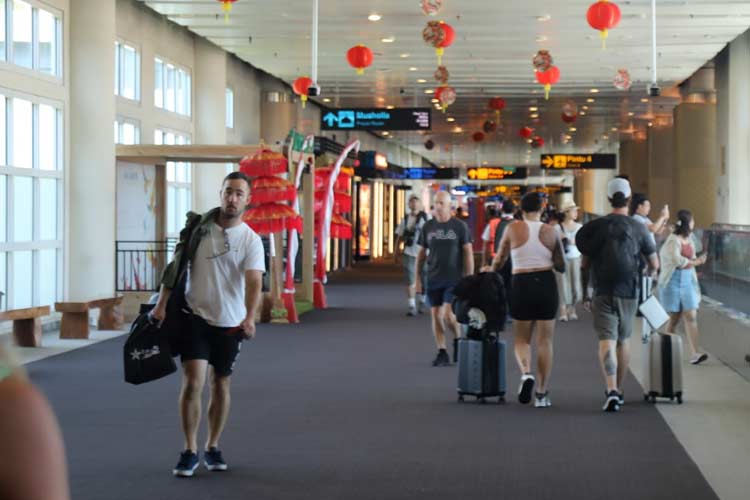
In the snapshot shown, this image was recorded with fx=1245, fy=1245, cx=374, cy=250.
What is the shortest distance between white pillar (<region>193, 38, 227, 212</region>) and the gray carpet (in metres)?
10.6

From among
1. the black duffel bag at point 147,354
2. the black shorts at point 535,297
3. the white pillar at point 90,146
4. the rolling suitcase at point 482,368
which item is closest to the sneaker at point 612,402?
the black shorts at point 535,297

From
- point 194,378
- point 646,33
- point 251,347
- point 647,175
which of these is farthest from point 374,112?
point 647,175

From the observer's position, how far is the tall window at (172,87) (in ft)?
70.4

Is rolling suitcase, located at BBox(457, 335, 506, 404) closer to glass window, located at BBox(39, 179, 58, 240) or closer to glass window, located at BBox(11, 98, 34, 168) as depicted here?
glass window, located at BBox(11, 98, 34, 168)

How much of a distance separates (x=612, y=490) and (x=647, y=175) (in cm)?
4324

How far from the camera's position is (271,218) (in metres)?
17.4

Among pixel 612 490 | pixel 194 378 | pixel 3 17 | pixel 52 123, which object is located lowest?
pixel 612 490

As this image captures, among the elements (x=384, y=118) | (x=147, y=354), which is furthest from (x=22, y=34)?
(x=384, y=118)

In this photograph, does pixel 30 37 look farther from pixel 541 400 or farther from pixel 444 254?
pixel 541 400

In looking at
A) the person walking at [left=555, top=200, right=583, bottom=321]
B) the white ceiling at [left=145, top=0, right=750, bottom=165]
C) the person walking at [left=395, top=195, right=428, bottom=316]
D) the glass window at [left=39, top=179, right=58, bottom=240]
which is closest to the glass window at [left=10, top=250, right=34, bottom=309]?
the glass window at [left=39, top=179, right=58, bottom=240]

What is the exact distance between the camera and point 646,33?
21.7 meters

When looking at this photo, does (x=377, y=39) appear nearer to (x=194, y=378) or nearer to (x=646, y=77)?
(x=646, y=77)

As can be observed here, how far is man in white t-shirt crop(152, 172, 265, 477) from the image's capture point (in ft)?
22.2

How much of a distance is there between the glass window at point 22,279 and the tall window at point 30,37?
2406mm
